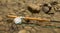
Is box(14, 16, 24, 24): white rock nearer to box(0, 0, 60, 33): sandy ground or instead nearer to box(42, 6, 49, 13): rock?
box(0, 0, 60, 33): sandy ground

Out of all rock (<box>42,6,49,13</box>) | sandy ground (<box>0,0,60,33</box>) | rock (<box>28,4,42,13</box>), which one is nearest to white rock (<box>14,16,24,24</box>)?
sandy ground (<box>0,0,60,33</box>)

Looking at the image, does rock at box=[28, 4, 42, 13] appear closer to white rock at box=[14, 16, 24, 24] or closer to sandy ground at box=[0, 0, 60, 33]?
sandy ground at box=[0, 0, 60, 33]

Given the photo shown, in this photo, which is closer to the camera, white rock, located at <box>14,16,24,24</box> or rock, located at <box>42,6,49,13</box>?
white rock, located at <box>14,16,24,24</box>

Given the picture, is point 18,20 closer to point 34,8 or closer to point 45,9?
point 34,8

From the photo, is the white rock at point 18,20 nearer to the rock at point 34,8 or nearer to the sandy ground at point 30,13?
the sandy ground at point 30,13

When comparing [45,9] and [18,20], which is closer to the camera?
[18,20]

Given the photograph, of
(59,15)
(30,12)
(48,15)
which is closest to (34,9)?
(30,12)

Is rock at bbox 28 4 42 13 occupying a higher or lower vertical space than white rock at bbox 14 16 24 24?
higher

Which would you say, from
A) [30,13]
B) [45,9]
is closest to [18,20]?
[30,13]
